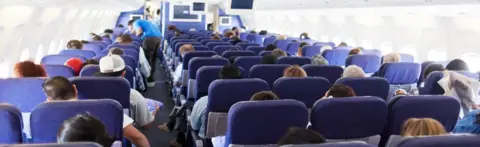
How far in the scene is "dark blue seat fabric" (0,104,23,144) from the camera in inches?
114

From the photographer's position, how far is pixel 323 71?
627 centimetres

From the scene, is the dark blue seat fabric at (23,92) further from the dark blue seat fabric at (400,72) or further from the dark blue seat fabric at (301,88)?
the dark blue seat fabric at (400,72)

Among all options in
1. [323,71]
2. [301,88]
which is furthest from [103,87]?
[323,71]

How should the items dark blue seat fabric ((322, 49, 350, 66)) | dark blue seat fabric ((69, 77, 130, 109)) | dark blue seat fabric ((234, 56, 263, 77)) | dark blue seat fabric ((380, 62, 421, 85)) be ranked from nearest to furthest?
dark blue seat fabric ((69, 77, 130, 109)) → dark blue seat fabric ((380, 62, 421, 85)) → dark blue seat fabric ((234, 56, 263, 77)) → dark blue seat fabric ((322, 49, 350, 66))

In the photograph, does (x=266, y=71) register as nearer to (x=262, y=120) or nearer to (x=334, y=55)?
(x=262, y=120)

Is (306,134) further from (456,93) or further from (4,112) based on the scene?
(456,93)

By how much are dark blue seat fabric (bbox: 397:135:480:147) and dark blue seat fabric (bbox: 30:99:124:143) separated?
193cm

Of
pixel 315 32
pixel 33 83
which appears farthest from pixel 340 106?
pixel 315 32

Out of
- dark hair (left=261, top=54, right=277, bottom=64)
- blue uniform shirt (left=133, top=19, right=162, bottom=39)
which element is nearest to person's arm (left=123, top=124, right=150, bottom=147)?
dark hair (left=261, top=54, right=277, bottom=64)

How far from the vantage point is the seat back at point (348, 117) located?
3.46 metres

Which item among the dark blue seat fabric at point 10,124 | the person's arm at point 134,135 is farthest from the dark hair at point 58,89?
the dark blue seat fabric at point 10,124

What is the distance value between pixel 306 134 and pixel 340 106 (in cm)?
113

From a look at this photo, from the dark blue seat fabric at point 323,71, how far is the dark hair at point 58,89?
10.6ft

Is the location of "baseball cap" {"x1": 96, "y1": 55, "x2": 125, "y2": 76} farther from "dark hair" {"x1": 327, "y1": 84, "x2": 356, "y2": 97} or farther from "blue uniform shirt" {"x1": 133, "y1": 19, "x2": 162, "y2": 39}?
"blue uniform shirt" {"x1": 133, "y1": 19, "x2": 162, "y2": 39}
